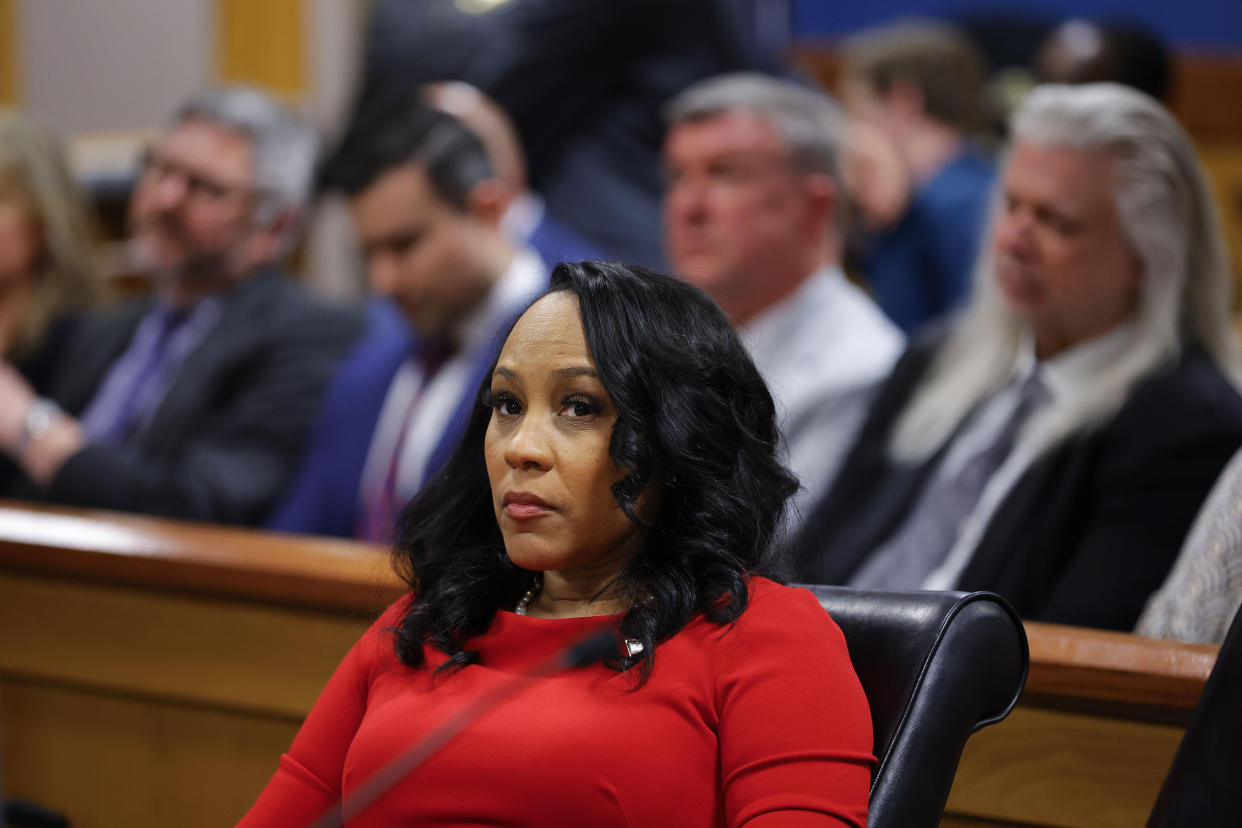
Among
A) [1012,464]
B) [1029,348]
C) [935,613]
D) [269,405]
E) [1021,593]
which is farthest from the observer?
[269,405]

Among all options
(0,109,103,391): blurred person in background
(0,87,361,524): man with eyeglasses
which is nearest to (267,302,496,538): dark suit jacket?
(0,87,361,524): man with eyeglasses

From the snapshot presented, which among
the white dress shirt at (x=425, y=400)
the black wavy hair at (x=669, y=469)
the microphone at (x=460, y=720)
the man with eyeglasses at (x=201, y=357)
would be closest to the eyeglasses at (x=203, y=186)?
the man with eyeglasses at (x=201, y=357)

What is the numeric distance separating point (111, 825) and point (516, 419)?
3.32 feet

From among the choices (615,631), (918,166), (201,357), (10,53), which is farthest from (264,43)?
(615,631)

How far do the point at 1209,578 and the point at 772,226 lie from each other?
3.62 feet

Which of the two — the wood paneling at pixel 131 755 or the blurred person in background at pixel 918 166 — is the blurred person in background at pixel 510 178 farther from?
the wood paneling at pixel 131 755

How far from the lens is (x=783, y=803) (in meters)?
1.03

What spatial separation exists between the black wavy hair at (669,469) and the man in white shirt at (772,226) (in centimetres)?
107

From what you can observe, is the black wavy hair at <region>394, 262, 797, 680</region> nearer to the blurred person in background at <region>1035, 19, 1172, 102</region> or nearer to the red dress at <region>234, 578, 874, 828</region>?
the red dress at <region>234, 578, 874, 828</region>

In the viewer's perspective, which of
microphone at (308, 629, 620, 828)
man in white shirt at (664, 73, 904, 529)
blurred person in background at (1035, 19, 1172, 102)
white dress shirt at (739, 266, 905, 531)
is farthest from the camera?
blurred person in background at (1035, 19, 1172, 102)

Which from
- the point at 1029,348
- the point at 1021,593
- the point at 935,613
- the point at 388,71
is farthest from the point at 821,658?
the point at 388,71

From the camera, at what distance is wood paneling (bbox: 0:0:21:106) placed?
4727 mm

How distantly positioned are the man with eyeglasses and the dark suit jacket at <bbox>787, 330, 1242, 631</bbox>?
3.99 feet

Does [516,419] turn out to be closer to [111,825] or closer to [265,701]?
[265,701]
